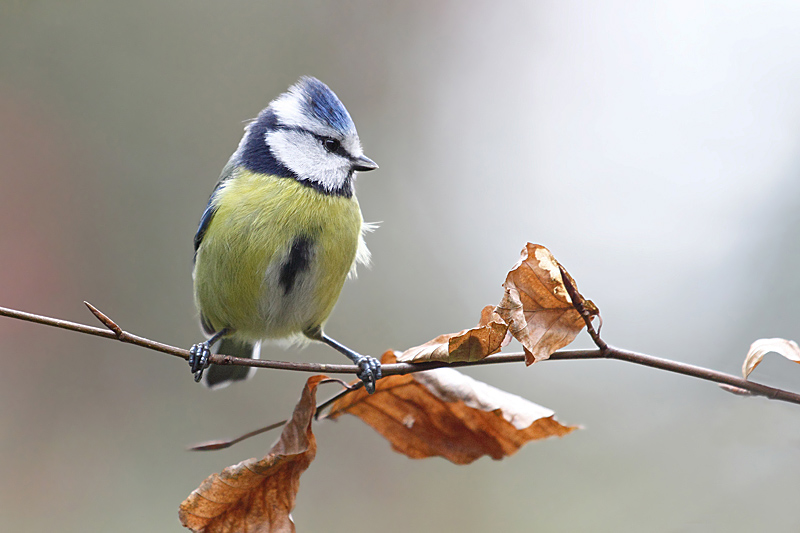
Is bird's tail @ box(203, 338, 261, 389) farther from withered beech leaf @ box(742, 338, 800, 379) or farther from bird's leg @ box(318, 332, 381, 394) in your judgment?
withered beech leaf @ box(742, 338, 800, 379)

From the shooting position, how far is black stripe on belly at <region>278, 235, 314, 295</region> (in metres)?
1.66

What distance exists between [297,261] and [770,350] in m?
1.09

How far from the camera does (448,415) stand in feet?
4.21

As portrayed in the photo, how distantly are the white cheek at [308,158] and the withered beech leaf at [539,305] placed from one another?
869 millimetres

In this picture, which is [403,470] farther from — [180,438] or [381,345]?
[180,438]

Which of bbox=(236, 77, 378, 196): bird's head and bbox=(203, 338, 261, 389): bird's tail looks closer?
bbox=(236, 77, 378, 196): bird's head

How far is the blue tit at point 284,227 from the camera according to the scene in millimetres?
1658

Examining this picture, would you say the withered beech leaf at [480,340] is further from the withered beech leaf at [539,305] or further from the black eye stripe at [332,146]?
the black eye stripe at [332,146]

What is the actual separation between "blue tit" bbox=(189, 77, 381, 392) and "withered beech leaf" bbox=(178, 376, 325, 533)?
439 millimetres

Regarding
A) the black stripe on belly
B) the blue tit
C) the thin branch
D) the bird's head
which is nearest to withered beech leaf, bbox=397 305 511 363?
the thin branch

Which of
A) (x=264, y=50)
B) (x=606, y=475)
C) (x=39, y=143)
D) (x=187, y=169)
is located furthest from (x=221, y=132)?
(x=606, y=475)

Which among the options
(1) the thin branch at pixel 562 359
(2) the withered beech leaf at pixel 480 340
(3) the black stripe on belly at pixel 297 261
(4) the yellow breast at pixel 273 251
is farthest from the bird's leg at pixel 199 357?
(2) the withered beech leaf at pixel 480 340

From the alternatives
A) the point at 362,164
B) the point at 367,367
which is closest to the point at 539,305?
the point at 367,367

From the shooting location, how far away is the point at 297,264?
167 cm
